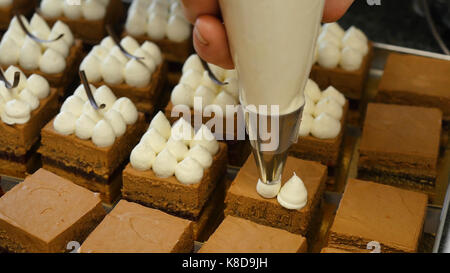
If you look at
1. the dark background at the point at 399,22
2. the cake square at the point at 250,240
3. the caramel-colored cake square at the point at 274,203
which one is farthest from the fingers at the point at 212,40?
the dark background at the point at 399,22

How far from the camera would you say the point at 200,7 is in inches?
37.4

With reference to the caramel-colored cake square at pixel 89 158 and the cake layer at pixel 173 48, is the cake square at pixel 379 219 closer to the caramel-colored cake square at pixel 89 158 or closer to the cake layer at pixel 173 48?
the caramel-colored cake square at pixel 89 158

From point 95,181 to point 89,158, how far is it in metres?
0.09

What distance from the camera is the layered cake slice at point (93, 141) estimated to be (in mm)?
2115

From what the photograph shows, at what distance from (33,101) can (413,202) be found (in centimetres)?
140

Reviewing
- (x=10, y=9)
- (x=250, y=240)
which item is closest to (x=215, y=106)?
(x=250, y=240)

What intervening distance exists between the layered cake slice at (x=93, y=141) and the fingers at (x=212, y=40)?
114 cm

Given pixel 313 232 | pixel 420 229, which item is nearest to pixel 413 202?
pixel 420 229

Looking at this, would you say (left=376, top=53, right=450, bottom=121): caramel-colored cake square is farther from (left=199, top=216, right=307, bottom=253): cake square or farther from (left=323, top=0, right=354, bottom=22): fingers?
(left=323, top=0, right=354, bottom=22): fingers

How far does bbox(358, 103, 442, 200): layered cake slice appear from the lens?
83.2 inches

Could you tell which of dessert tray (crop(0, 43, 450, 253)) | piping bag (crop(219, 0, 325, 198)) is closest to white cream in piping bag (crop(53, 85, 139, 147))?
dessert tray (crop(0, 43, 450, 253))

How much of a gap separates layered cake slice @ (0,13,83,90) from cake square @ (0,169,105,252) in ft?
2.17

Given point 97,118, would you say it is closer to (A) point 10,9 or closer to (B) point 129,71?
(B) point 129,71

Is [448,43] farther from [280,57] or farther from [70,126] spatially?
[280,57]
